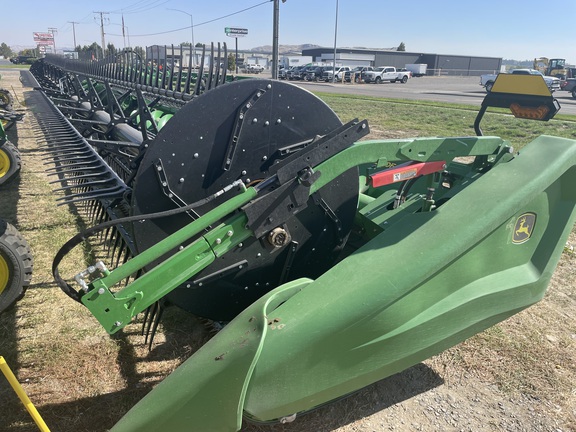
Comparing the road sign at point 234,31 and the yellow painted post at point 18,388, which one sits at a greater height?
the road sign at point 234,31

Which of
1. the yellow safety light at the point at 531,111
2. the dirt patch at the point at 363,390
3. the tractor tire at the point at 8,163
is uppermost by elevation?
the yellow safety light at the point at 531,111

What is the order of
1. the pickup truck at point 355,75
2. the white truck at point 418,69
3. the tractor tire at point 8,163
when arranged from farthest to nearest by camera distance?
the white truck at point 418,69 → the pickup truck at point 355,75 → the tractor tire at point 8,163

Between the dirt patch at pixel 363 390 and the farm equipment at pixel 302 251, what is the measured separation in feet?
1.92

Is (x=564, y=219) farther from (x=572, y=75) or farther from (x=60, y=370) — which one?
(x=572, y=75)

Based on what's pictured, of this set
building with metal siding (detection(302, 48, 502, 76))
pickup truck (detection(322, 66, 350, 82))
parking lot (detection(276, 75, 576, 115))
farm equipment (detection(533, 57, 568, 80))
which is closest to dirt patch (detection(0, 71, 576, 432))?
parking lot (detection(276, 75, 576, 115))

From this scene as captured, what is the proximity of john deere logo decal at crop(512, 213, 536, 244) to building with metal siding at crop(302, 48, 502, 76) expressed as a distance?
56195mm

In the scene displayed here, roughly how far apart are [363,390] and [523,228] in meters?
1.22

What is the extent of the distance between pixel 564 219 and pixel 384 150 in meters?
1.00

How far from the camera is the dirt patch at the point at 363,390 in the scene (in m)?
2.36

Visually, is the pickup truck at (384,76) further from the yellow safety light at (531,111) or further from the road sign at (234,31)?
the yellow safety light at (531,111)

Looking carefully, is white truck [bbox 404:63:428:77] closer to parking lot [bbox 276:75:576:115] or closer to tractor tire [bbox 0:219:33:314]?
parking lot [bbox 276:75:576:115]

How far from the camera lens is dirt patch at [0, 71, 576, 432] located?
236 centimetres

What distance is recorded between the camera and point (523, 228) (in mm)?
2109

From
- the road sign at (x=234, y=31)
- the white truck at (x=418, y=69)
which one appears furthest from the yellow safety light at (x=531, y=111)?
the white truck at (x=418, y=69)
